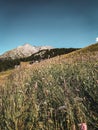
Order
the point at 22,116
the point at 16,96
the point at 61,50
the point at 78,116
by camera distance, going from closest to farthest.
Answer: the point at 78,116 < the point at 22,116 < the point at 16,96 < the point at 61,50

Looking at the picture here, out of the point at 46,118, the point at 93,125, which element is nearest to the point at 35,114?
the point at 46,118

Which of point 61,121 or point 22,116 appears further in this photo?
point 22,116

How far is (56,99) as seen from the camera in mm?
6340

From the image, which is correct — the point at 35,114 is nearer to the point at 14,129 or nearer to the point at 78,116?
the point at 14,129

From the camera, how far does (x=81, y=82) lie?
716 centimetres

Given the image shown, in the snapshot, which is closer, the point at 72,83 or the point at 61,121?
the point at 61,121

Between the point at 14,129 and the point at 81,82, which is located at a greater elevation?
the point at 81,82

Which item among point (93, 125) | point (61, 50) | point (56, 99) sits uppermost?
point (61, 50)

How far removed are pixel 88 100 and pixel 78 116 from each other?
956mm

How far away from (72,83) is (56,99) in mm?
962

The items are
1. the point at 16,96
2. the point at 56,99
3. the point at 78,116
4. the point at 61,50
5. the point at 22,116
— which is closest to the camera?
the point at 78,116

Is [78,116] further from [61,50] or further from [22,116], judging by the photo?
[61,50]

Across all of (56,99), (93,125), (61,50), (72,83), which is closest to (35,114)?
(56,99)

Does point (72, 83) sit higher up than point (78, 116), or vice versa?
point (72, 83)
